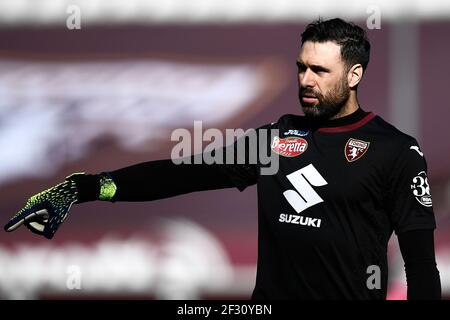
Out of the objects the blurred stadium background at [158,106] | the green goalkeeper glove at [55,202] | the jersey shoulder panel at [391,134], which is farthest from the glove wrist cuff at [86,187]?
the blurred stadium background at [158,106]

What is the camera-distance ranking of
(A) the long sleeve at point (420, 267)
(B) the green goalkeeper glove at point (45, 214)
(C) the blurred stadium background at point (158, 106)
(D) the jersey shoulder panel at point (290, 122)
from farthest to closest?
1. (C) the blurred stadium background at point (158, 106)
2. (D) the jersey shoulder panel at point (290, 122)
3. (B) the green goalkeeper glove at point (45, 214)
4. (A) the long sleeve at point (420, 267)

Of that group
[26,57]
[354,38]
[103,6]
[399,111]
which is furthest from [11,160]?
[354,38]

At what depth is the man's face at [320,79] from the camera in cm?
328

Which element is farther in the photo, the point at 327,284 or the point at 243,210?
the point at 243,210

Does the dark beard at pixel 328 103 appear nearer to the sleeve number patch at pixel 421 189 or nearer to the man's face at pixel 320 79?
the man's face at pixel 320 79

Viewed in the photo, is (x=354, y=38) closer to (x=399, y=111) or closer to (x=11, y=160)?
(x=399, y=111)

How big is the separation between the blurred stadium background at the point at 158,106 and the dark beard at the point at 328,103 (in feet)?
9.39

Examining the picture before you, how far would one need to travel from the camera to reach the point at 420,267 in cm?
301

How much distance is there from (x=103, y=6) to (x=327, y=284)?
3.76m

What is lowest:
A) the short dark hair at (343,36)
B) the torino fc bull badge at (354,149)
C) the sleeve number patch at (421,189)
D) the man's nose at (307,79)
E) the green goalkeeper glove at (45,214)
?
the green goalkeeper glove at (45,214)

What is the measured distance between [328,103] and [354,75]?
18cm

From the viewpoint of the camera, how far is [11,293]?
20.4 ft

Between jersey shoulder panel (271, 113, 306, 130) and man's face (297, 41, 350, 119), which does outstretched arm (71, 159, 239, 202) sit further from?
man's face (297, 41, 350, 119)

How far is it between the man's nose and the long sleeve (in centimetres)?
66
